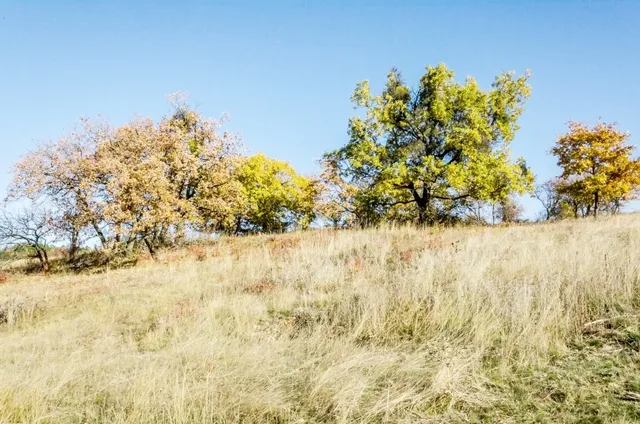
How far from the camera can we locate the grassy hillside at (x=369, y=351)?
3.36 metres

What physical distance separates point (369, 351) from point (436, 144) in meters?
20.6

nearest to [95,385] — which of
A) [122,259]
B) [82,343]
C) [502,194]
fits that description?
[82,343]

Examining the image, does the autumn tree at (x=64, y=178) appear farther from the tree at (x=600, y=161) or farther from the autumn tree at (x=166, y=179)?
the tree at (x=600, y=161)

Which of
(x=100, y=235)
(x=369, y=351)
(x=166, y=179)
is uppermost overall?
(x=166, y=179)

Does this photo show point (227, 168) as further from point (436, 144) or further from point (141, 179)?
point (436, 144)

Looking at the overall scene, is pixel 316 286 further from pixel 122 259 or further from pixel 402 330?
pixel 122 259

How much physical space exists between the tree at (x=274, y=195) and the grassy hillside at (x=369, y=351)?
104ft

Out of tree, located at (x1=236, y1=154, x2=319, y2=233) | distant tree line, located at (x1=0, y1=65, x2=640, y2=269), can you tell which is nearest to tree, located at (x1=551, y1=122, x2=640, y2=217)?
distant tree line, located at (x1=0, y1=65, x2=640, y2=269)

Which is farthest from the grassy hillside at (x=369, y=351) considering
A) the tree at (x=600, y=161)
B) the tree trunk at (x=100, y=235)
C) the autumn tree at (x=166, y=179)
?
the tree at (x=600, y=161)

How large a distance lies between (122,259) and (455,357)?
1950 cm

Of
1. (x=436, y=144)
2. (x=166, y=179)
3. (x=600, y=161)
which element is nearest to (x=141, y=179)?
(x=166, y=179)

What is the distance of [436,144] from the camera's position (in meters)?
23.2

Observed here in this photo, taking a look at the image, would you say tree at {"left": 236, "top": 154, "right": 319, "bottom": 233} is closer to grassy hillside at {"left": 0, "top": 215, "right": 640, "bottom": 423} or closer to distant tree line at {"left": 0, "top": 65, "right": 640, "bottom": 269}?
distant tree line at {"left": 0, "top": 65, "right": 640, "bottom": 269}

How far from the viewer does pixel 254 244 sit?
16719 millimetres
